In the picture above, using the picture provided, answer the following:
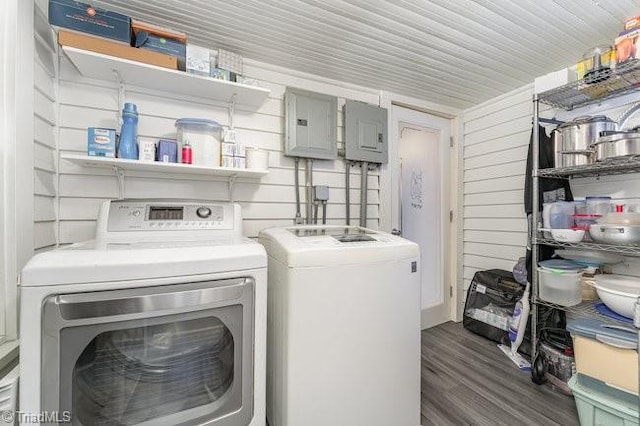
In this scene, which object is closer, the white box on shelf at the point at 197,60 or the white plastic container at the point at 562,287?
the white box on shelf at the point at 197,60

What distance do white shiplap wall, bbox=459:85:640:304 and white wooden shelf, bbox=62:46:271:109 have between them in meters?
2.31

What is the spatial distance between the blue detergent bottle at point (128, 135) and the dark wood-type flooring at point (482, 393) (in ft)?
7.40

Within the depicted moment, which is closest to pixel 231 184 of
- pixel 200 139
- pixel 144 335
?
pixel 200 139

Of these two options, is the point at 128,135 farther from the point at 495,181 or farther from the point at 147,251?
the point at 495,181

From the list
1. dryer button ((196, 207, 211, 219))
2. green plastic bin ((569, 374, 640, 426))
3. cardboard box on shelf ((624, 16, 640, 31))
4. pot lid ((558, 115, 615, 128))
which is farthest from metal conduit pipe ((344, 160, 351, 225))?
cardboard box on shelf ((624, 16, 640, 31))

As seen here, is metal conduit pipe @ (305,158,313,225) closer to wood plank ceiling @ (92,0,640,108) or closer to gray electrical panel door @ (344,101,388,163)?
gray electrical panel door @ (344,101,388,163)

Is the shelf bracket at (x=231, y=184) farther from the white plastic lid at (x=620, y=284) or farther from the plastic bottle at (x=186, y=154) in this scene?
the white plastic lid at (x=620, y=284)

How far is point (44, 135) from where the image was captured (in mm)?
1396

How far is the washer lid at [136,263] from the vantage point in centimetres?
80

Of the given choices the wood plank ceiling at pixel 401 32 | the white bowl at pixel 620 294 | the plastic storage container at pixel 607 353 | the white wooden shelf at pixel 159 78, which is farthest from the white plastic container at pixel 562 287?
the white wooden shelf at pixel 159 78

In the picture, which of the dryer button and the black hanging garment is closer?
the dryer button

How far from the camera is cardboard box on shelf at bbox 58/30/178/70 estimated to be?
1.31 m

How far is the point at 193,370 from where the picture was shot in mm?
1022

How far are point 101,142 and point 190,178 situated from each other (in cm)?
52
